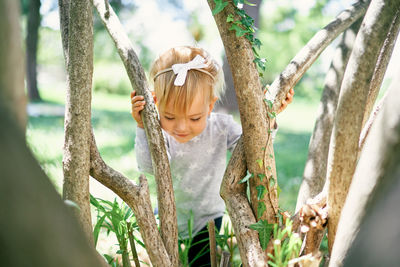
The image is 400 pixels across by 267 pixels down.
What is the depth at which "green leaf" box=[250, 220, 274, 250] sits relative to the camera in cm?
146

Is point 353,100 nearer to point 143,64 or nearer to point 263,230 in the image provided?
point 263,230

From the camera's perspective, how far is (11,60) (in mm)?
685

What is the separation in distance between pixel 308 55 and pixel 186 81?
573 mm

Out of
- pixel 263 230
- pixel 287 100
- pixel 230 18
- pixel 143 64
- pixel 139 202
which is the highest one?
pixel 143 64

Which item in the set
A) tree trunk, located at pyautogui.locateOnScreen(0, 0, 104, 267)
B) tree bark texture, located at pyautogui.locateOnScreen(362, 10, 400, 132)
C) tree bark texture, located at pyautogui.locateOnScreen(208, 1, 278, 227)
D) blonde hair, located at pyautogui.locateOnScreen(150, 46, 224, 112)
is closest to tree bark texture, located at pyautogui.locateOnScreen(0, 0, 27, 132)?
tree trunk, located at pyautogui.locateOnScreen(0, 0, 104, 267)

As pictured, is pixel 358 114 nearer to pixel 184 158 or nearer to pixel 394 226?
pixel 394 226

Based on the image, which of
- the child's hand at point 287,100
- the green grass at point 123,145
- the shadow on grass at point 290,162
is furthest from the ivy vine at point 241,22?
the shadow on grass at point 290,162

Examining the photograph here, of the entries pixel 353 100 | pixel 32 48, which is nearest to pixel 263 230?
pixel 353 100

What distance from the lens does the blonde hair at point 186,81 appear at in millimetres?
1824

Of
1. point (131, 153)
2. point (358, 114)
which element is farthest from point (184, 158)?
point (131, 153)

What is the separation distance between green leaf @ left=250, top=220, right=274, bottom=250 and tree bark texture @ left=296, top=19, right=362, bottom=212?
51 cm

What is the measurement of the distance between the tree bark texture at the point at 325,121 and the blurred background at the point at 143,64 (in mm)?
357

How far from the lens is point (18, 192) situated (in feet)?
1.91

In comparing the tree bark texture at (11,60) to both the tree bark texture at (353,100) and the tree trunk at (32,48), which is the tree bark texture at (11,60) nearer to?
A: the tree bark texture at (353,100)
